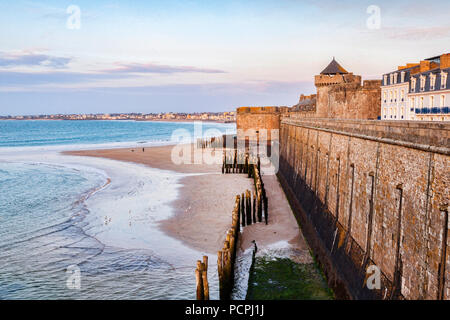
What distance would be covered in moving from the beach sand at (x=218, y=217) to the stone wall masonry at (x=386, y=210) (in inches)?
76.0

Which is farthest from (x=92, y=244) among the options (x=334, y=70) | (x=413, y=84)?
(x=334, y=70)

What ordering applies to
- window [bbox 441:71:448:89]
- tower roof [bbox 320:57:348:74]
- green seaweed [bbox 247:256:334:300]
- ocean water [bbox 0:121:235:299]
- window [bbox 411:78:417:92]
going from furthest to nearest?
tower roof [bbox 320:57:348:74], window [bbox 411:78:417:92], window [bbox 441:71:448:89], ocean water [bbox 0:121:235:299], green seaweed [bbox 247:256:334:300]

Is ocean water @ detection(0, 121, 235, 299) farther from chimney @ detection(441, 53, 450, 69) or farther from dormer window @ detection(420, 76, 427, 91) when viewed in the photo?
chimney @ detection(441, 53, 450, 69)

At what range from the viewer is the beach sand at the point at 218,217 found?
17.5 metres

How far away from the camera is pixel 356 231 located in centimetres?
1195

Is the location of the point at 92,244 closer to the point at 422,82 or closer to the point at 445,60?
the point at 445,60

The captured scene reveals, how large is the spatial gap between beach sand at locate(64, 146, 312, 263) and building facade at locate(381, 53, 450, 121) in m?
11.9

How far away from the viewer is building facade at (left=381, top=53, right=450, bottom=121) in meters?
26.6

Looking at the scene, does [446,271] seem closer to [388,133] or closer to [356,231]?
[388,133]

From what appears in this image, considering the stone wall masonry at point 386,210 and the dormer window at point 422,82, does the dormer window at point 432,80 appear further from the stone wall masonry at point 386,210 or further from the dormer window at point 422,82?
the stone wall masonry at point 386,210

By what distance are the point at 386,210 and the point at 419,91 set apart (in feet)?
78.0

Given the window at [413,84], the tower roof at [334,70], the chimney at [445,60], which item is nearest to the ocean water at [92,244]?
the window at [413,84]

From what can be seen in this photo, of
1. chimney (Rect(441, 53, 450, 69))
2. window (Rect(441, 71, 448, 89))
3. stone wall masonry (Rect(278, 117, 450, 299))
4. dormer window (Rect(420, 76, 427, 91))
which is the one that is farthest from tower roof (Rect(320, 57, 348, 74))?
stone wall masonry (Rect(278, 117, 450, 299))
